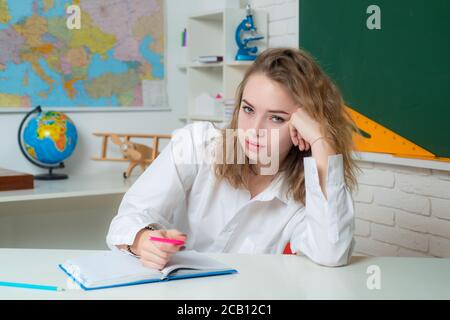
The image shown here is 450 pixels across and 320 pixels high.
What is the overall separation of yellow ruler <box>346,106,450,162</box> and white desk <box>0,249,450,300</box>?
97 cm

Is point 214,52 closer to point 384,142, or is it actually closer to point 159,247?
point 384,142

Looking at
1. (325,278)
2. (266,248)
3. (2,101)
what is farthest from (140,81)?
(325,278)

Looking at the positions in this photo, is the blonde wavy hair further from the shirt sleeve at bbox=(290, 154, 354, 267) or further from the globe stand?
the globe stand

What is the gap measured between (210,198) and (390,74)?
121 cm

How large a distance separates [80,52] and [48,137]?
2.08 feet

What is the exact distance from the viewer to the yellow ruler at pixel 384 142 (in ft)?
8.24

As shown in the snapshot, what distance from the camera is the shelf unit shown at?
3.47 metres

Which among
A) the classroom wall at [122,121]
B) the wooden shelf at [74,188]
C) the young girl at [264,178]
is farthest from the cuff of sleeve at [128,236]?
the classroom wall at [122,121]

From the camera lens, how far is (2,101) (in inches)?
130

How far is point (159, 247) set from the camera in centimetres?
132

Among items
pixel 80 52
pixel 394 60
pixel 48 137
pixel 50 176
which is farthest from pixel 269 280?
pixel 80 52

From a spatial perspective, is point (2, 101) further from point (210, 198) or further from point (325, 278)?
point (325, 278)

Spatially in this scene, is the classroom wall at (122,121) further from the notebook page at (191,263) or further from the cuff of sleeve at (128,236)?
the notebook page at (191,263)

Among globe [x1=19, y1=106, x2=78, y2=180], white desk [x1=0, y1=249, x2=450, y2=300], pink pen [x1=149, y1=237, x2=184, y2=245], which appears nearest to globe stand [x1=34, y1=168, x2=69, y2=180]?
globe [x1=19, y1=106, x2=78, y2=180]
